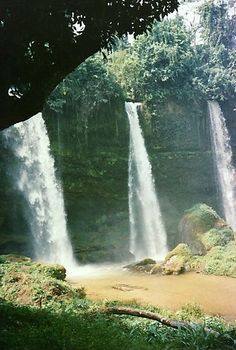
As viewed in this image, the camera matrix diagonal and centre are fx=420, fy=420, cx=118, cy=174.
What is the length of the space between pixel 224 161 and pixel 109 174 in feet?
34.1

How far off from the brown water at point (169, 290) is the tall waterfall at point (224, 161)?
1421 centimetres

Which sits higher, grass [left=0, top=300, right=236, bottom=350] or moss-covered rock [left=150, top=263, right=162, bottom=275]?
grass [left=0, top=300, right=236, bottom=350]

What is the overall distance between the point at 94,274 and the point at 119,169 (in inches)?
341

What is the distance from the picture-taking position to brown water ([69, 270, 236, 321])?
13.0 metres

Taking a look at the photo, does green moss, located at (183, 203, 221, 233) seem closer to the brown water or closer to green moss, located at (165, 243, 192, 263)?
green moss, located at (165, 243, 192, 263)

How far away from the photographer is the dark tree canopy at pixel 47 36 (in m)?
5.77

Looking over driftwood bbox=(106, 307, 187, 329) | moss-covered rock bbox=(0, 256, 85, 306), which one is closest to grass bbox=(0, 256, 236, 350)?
driftwood bbox=(106, 307, 187, 329)

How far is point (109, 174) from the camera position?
26188 mm

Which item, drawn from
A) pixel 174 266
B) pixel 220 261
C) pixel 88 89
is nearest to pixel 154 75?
pixel 88 89

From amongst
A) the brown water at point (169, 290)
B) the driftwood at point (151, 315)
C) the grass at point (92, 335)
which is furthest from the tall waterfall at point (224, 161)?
the driftwood at point (151, 315)

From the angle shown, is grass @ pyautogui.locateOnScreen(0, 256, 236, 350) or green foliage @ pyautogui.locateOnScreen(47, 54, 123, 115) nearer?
grass @ pyautogui.locateOnScreen(0, 256, 236, 350)

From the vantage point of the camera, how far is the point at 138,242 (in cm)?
2639

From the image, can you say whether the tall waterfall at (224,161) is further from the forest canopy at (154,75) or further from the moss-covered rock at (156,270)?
the moss-covered rock at (156,270)

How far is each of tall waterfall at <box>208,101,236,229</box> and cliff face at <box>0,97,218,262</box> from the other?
108cm
